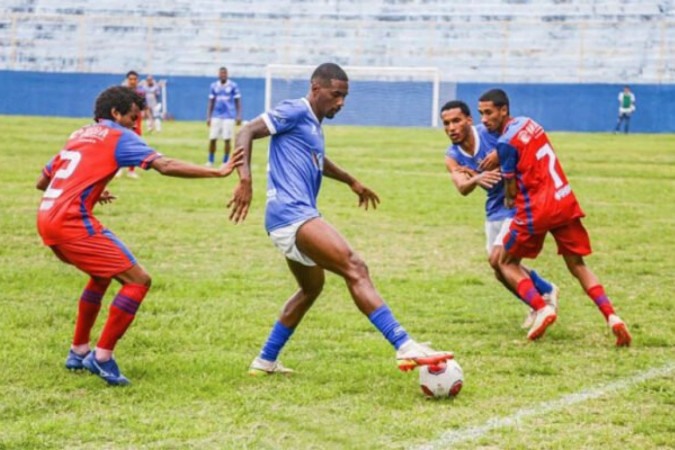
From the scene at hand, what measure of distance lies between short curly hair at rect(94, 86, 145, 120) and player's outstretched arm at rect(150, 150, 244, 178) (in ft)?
1.81

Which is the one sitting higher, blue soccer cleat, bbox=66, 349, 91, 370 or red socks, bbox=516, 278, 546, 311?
red socks, bbox=516, 278, 546, 311

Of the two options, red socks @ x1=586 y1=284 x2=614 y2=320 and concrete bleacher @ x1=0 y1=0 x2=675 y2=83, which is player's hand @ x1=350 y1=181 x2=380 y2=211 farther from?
concrete bleacher @ x1=0 y1=0 x2=675 y2=83

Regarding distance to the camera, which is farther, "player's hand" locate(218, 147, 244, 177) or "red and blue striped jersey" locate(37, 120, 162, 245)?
"red and blue striped jersey" locate(37, 120, 162, 245)

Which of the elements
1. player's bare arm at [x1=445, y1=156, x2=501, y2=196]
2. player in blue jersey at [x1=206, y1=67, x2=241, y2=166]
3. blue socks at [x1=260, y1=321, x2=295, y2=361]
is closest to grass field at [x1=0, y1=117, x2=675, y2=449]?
blue socks at [x1=260, y1=321, x2=295, y2=361]

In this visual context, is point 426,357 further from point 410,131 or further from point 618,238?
point 410,131

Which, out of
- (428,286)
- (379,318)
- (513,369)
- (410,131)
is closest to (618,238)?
(428,286)

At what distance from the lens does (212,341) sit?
845cm

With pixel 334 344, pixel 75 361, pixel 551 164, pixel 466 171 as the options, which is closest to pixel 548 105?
pixel 466 171

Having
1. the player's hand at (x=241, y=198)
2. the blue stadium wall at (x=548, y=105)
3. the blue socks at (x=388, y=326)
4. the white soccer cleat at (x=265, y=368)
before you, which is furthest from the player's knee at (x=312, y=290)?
the blue stadium wall at (x=548, y=105)

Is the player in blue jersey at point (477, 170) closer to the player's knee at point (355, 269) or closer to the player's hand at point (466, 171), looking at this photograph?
the player's hand at point (466, 171)

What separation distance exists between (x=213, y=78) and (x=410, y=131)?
40.8 feet

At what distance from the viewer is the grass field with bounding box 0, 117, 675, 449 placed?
20.0 ft

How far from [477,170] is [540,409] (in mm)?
2964

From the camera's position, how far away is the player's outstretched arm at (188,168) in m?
6.84
